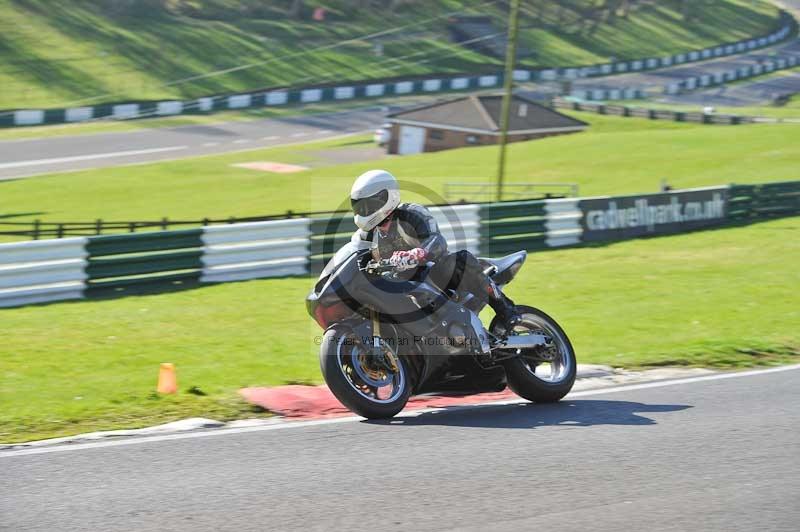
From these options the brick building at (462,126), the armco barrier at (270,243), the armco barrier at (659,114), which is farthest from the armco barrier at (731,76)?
the armco barrier at (270,243)

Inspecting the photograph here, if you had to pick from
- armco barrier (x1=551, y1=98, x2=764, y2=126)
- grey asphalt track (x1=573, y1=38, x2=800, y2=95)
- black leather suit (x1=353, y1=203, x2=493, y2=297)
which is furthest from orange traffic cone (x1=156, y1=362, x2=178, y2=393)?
grey asphalt track (x1=573, y1=38, x2=800, y2=95)

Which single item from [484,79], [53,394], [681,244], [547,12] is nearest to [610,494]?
[53,394]

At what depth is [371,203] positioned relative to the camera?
8016mm

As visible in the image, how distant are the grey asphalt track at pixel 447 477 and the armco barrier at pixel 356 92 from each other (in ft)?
158

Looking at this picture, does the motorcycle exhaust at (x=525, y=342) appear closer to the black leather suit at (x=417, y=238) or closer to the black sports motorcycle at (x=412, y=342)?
the black sports motorcycle at (x=412, y=342)

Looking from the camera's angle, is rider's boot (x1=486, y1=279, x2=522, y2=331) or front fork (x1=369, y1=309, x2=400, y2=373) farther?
rider's boot (x1=486, y1=279, x2=522, y2=331)

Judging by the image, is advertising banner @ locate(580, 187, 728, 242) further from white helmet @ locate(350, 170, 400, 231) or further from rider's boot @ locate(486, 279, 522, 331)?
white helmet @ locate(350, 170, 400, 231)

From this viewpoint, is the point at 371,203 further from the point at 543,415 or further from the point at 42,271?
the point at 42,271

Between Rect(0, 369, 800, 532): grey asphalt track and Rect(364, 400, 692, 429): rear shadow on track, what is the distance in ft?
0.10

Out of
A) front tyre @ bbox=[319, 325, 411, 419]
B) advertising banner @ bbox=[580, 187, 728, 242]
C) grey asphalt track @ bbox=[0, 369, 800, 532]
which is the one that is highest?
advertising banner @ bbox=[580, 187, 728, 242]

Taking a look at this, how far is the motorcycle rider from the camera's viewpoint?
7.98 m

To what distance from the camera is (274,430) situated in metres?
7.79

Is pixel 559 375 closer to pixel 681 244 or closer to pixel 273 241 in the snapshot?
pixel 273 241

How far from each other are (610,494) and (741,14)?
125m
